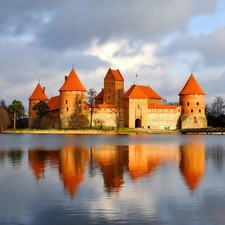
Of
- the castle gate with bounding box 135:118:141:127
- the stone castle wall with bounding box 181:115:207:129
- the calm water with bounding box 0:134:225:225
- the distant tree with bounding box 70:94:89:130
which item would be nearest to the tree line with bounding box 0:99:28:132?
the distant tree with bounding box 70:94:89:130

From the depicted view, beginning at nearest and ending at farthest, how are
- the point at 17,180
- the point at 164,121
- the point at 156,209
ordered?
the point at 156,209 < the point at 17,180 < the point at 164,121

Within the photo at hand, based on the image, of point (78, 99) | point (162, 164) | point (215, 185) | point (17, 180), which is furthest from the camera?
point (78, 99)

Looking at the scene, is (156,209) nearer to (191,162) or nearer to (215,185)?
(215,185)

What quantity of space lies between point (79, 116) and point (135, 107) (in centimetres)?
751

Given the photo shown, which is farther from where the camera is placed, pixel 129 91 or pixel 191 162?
pixel 129 91

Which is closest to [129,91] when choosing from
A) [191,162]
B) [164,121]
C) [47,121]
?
[164,121]

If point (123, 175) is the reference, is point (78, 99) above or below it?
above

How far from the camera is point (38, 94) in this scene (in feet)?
192

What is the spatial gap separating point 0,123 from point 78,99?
9004 millimetres

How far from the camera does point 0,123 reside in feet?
165

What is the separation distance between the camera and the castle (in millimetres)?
49938

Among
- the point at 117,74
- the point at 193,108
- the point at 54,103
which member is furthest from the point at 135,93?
the point at 54,103

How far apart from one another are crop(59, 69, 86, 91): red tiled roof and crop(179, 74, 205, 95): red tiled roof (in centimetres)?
1202

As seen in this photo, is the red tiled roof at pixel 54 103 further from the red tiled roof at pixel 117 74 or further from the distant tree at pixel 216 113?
the distant tree at pixel 216 113
